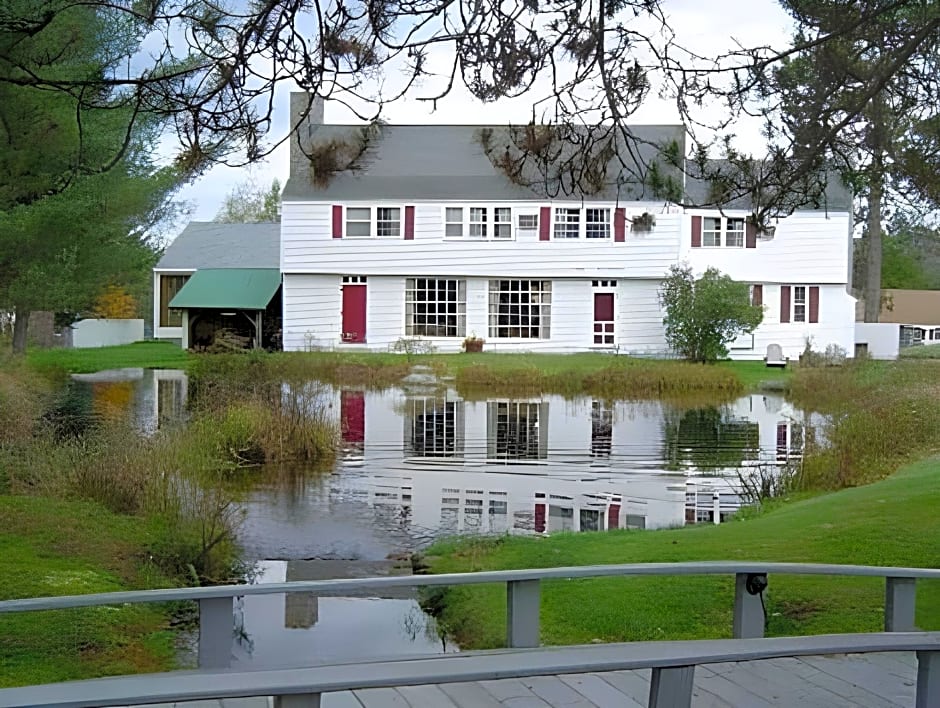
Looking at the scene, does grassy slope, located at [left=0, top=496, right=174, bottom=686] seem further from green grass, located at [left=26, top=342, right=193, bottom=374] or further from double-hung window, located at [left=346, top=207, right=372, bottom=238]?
double-hung window, located at [left=346, top=207, right=372, bottom=238]

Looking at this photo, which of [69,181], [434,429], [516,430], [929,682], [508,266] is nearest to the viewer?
[929,682]

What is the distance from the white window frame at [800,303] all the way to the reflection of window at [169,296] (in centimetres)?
2429

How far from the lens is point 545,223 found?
36906 millimetres

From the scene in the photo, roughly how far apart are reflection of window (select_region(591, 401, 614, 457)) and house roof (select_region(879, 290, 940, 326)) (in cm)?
3606

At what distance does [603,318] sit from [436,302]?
5694 mm

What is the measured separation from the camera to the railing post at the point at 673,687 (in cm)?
312

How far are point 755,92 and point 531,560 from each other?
4378 mm

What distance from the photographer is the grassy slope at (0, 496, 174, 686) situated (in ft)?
21.9

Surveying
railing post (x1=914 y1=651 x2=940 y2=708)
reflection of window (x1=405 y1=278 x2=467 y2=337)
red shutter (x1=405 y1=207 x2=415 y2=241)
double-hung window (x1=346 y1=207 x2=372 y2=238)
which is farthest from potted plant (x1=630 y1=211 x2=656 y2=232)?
double-hung window (x1=346 y1=207 x2=372 y2=238)

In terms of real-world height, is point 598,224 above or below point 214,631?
above

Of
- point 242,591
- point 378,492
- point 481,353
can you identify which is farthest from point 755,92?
point 481,353

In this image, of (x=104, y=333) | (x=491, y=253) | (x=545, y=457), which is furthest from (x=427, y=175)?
(x=545, y=457)

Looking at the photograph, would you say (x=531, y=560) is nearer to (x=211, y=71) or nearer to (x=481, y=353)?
(x=211, y=71)

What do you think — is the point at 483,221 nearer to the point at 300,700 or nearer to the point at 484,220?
the point at 484,220
